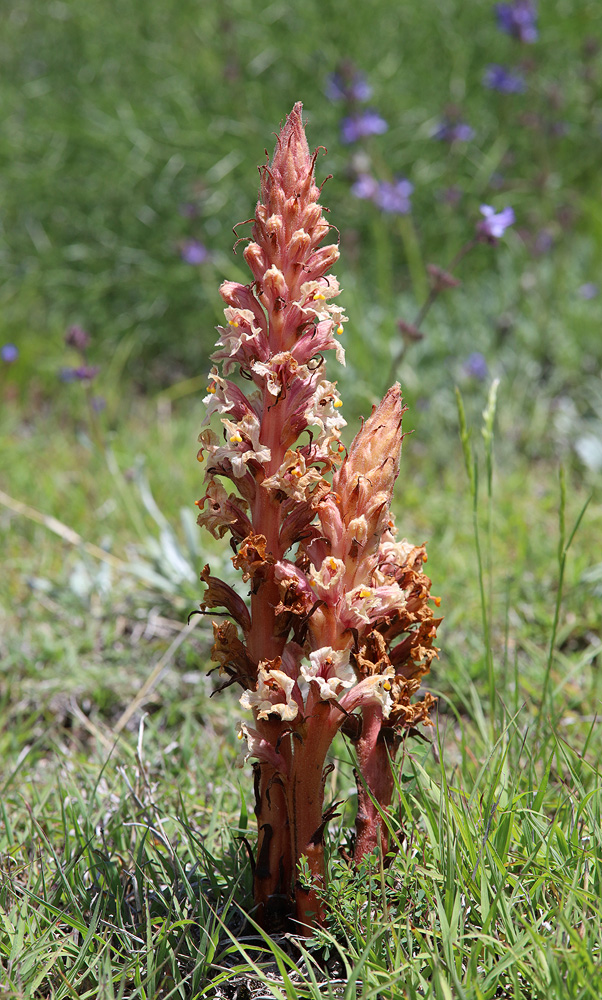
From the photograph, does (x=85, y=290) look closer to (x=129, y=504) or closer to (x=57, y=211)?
(x=57, y=211)

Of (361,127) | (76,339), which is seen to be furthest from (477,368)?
(76,339)

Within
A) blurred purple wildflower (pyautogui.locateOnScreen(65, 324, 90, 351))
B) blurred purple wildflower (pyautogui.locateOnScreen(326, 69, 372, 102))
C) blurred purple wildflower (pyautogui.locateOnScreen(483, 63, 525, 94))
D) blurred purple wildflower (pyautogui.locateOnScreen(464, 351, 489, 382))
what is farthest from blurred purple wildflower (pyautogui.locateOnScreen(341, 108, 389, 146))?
blurred purple wildflower (pyautogui.locateOnScreen(65, 324, 90, 351))

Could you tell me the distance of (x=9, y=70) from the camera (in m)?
8.39

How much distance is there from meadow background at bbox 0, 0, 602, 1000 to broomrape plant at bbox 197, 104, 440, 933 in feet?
0.46

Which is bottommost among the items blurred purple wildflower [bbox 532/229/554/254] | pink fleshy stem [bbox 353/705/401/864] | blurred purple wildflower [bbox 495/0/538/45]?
pink fleshy stem [bbox 353/705/401/864]

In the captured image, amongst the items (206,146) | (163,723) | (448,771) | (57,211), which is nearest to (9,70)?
(57,211)

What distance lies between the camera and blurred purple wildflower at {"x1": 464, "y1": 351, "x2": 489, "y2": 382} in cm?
498

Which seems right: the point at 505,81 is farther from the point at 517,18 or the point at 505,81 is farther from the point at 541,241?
the point at 541,241

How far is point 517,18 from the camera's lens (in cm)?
499

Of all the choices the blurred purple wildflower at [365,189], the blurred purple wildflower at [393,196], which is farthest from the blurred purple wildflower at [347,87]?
the blurred purple wildflower at [393,196]

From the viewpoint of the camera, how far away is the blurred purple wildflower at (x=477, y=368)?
4.98 metres

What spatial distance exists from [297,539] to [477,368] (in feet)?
12.2

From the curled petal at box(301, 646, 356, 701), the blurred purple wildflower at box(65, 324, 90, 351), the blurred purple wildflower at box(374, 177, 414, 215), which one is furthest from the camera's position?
the blurred purple wildflower at box(374, 177, 414, 215)

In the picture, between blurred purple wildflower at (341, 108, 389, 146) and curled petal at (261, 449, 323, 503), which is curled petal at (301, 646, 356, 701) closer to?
curled petal at (261, 449, 323, 503)
